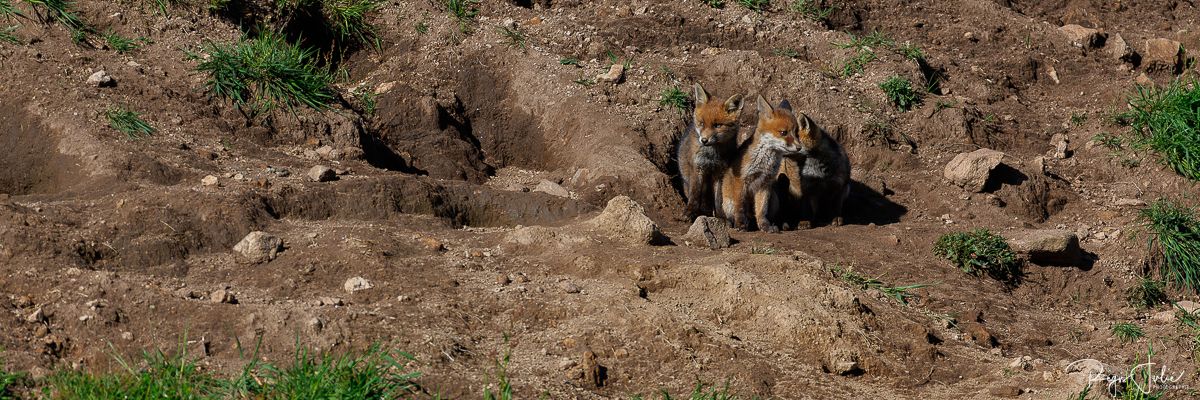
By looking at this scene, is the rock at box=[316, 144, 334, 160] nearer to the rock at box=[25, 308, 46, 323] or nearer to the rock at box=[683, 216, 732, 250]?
the rock at box=[683, 216, 732, 250]

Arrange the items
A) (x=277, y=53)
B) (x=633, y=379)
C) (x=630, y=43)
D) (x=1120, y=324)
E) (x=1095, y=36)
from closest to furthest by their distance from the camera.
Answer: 1. (x=633, y=379)
2. (x=1120, y=324)
3. (x=277, y=53)
4. (x=630, y=43)
5. (x=1095, y=36)

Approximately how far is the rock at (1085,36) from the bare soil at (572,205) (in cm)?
13

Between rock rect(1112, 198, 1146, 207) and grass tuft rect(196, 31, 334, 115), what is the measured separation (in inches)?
216

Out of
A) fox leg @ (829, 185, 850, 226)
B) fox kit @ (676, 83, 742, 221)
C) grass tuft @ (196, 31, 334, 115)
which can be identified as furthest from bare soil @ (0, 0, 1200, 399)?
fox kit @ (676, 83, 742, 221)

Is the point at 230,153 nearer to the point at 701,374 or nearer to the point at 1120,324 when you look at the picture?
the point at 701,374

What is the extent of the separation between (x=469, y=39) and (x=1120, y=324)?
4960 mm

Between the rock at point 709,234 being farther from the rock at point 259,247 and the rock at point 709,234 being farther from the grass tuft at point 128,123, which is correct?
the grass tuft at point 128,123

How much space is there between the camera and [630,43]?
8711 mm

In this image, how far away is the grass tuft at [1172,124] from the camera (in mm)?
7652

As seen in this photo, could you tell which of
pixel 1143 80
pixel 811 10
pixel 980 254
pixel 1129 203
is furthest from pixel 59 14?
pixel 1143 80

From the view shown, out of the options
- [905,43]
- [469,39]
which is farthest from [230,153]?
[905,43]

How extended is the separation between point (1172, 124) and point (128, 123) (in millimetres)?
7037

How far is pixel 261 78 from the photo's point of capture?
7008mm

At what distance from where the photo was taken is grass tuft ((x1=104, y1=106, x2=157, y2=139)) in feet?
20.4
